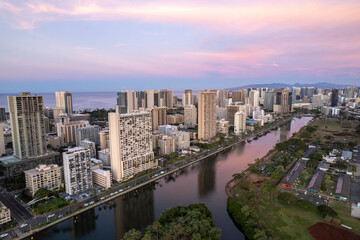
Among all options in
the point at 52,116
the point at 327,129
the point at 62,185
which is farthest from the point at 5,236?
the point at 327,129

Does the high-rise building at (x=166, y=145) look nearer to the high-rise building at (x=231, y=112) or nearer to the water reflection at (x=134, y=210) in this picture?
the water reflection at (x=134, y=210)

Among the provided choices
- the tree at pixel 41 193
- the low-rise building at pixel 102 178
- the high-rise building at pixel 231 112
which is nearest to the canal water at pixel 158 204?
the low-rise building at pixel 102 178

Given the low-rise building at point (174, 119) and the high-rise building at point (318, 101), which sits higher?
the high-rise building at point (318, 101)

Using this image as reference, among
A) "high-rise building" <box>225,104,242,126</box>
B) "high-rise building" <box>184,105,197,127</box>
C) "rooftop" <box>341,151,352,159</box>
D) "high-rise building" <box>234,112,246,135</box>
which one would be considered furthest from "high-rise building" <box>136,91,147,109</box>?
"rooftop" <box>341,151,352,159</box>

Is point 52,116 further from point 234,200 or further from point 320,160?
point 320,160

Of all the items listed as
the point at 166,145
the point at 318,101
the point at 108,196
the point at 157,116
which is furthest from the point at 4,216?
the point at 318,101

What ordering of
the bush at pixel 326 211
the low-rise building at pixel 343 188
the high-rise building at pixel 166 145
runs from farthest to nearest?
the high-rise building at pixel 166 145, the low-rise building at pixel 343 188, the bush at pixel 326 211
